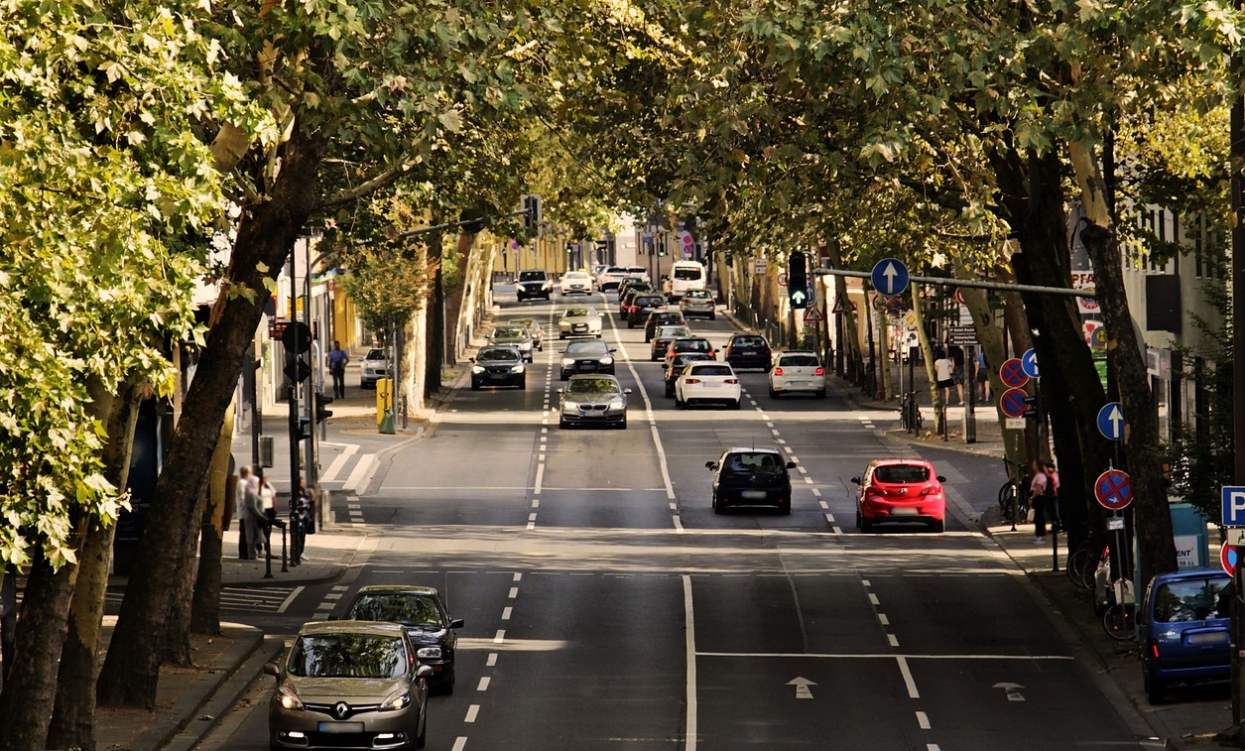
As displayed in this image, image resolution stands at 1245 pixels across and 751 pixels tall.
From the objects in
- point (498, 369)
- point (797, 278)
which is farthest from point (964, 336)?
point (498, 369)

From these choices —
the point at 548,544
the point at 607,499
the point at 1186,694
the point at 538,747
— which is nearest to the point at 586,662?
the point at 538,747

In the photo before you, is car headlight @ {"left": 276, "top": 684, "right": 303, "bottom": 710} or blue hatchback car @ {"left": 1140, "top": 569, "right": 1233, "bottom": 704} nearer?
car headlight @ {"left": 276, "top": 684, "right": 303, "bottom": 710}

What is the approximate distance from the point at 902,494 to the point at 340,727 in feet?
70.5

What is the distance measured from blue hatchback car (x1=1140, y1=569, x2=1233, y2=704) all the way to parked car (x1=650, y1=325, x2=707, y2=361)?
61350 millimetres

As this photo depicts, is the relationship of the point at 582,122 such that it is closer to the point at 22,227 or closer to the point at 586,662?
the point at 586,662

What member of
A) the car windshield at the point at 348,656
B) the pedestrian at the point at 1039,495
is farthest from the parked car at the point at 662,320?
the car windshield at the point at 348,656

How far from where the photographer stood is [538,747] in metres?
21.1

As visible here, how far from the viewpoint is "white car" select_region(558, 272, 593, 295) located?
5423 inches

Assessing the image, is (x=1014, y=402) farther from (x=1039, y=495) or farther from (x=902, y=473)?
(x=902, y=473)

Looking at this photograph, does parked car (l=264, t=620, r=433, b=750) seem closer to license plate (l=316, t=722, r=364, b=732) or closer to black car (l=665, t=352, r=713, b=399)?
license plate (l=316, t=722, r=364, b=732)

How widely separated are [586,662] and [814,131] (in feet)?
24.7

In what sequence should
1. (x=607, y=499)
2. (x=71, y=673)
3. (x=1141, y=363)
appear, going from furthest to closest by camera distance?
(x=607, y=499), (x=1141, y=363), (x=71, y=673)

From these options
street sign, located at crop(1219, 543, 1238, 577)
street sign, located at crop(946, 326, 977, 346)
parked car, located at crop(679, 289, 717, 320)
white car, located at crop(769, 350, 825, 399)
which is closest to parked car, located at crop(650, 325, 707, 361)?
white car, located at crop(769, 350, 825, 399)

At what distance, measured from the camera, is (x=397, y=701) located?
20.3m
